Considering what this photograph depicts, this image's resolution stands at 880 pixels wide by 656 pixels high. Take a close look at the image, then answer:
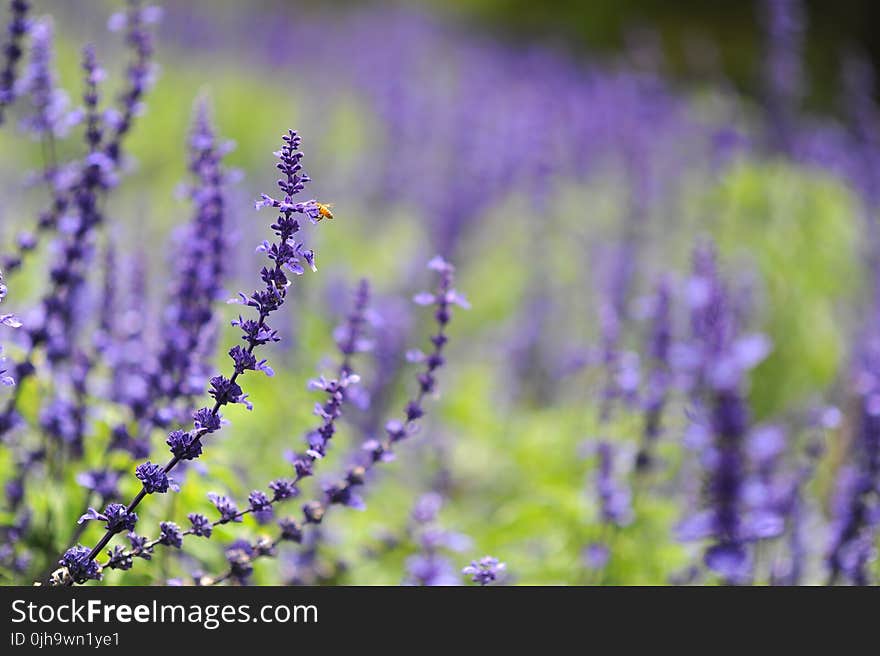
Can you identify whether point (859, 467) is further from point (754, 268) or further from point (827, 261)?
point (827, 261)

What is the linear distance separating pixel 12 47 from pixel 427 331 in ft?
12.0

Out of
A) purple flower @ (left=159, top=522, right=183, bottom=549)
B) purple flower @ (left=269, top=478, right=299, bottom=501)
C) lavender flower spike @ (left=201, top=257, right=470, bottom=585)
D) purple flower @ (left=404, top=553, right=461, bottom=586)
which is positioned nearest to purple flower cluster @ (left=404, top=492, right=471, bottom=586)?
purple flower @ (left=404, top=553, right=461, bottom=586)

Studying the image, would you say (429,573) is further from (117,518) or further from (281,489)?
(117,518)

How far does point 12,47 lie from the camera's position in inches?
97.2

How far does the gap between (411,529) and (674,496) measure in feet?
5.08

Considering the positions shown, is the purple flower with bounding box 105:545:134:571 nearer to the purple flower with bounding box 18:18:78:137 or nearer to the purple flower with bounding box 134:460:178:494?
the purple flower with bounding box 134:460:178:494

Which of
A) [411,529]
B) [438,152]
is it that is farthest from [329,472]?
[438,152]

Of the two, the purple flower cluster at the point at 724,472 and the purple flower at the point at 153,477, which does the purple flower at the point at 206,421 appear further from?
the purple flower cluster at the point at 724,472

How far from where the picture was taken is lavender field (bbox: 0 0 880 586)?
2.58 meters

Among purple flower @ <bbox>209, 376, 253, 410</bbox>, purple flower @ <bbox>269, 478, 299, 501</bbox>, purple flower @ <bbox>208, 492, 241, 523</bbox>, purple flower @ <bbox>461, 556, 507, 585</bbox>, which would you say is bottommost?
purple flower @ <bbox>461, 556, 507, 585</bbox>

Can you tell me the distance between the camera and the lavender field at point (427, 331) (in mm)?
2578

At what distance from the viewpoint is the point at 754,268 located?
20.9 ft

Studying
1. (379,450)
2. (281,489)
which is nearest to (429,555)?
(379,450)
